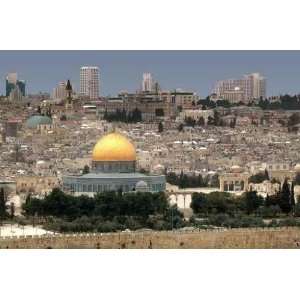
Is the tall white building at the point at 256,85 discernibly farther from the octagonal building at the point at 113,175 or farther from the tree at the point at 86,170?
the tree at the point at 86,170

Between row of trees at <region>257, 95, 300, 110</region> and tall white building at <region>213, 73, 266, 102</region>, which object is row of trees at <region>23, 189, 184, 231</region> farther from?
row of trees at <region>257, 95, 300, 110</region>

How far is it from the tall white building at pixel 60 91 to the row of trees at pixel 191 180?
2.41 metres

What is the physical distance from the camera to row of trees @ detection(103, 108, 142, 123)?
36.6 m

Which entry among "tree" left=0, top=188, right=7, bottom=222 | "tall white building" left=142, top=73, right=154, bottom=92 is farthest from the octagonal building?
"tree" left=0, top=188, right=7, bottom=222

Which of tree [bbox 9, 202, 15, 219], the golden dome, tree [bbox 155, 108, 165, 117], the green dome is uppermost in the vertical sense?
tree [bbox 155, 108, 165, 117]

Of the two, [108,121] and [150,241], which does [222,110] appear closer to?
Result: [108,121]

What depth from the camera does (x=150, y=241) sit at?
2520 centimetres

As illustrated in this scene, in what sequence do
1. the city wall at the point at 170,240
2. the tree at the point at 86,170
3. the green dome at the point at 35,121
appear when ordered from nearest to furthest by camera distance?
the city wall at the point at 170,240 → the tree at the point at 86,170 → the green dome at the point at 35,121

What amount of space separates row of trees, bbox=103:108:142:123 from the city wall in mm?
10868

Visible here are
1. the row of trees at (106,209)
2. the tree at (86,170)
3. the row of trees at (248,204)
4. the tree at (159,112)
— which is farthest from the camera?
the tree at (159,112)

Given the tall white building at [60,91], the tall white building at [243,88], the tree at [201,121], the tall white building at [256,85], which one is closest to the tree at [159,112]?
the tree at [201,121]

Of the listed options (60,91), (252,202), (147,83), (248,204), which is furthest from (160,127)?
(248,204)

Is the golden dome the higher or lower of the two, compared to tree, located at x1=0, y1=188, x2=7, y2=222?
higher

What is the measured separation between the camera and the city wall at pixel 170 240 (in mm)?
24562
